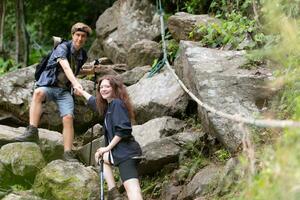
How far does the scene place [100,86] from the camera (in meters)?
6.01

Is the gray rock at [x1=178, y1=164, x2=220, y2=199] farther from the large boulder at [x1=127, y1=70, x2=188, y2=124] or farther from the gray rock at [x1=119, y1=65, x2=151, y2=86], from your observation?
the gray rock at [x1=119, y1=65, x2=151, y2=86]

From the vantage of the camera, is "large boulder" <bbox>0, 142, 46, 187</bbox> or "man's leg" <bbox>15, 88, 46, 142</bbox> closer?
"large boulder" <bbox>0, 142, 46, 187</bbox>

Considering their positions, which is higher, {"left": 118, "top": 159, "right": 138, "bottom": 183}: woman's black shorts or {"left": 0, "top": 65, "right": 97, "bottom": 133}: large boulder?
{"left": 118, "top": 159, "right": 138, "bottom": 183}: woman's black shorts

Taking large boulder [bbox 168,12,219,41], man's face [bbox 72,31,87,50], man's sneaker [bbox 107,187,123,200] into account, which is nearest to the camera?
man's sneaker [bbox 107,187,123,200]

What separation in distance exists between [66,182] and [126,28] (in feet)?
20.5

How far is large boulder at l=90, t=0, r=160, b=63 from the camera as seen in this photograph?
11672 mm

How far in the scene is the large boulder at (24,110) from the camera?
9.06 metres

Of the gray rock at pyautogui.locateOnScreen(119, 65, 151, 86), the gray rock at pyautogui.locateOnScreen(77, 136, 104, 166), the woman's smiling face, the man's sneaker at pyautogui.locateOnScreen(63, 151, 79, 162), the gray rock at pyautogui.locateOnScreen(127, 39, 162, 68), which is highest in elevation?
the woman's smiling face

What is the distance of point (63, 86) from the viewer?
737cm

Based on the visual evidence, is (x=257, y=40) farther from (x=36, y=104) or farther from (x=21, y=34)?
(x=21, y=34)

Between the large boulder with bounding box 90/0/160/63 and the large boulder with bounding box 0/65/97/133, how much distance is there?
99.4 inches

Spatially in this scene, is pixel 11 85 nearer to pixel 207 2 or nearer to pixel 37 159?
pixel 37 159

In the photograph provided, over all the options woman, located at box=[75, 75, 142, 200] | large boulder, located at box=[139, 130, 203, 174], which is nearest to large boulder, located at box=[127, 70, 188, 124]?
large boulder, located at box=[139, 130, 203, 174]

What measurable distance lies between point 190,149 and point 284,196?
A: 4.07 metres
